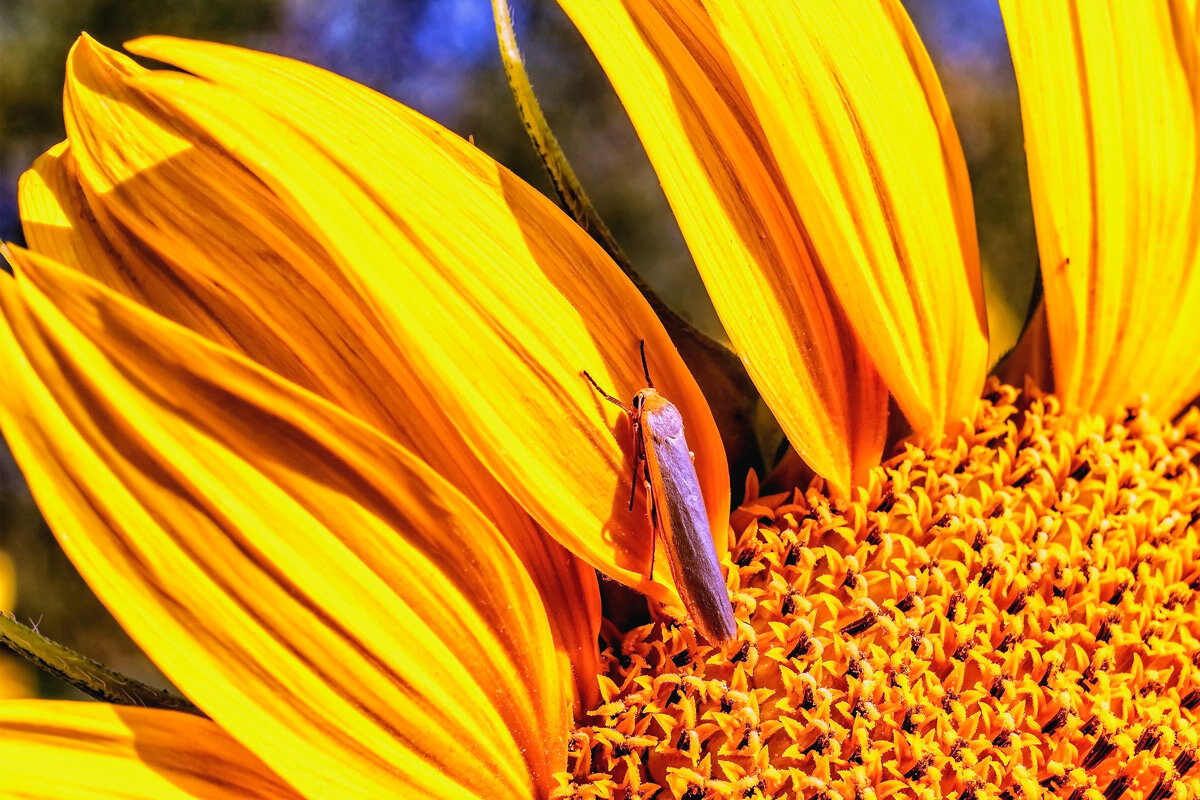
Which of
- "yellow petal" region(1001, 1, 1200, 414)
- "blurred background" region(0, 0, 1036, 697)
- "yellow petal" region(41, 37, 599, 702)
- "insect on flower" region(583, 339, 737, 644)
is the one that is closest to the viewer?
"yellow petal" region(41, 37, 599, 702)

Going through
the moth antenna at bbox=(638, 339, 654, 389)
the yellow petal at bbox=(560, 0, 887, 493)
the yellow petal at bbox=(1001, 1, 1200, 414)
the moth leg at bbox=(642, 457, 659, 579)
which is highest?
the yellow petal at bbox=(1001, 1, 1200, 414)

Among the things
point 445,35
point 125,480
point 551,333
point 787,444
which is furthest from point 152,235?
point 445,35

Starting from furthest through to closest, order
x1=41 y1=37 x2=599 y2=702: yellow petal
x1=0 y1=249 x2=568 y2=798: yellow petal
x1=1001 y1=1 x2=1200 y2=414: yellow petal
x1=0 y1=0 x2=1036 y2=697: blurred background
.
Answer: x1=0 y1=0 x2=1036 y2=697: blurred background
x1=1001 y1=1 x2=1200 y2=414: yellow petal
x1=41 y1=37 x2=599 y2=702: yellow petal
x1=0 y1=249 x2=568 y2=798: yellow petal

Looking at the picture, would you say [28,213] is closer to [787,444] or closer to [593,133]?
[787,444]

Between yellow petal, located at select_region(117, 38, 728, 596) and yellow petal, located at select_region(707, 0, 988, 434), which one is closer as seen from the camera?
yellow petal, located at select_region(117, 38, 728, 596)

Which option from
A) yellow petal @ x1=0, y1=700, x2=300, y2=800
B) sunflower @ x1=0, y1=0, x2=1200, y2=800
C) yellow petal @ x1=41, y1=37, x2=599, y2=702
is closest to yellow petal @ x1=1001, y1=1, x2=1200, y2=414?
sunflower @ x1=0, y1=0, x2=1200, y2=800

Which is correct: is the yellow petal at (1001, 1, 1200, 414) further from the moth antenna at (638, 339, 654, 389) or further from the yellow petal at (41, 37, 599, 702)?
the yellow petal at (41, 37, 599, 702)

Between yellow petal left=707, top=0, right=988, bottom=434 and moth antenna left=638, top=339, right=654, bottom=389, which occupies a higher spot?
yellow petal left=707, top=0, right=988, bottom=434
